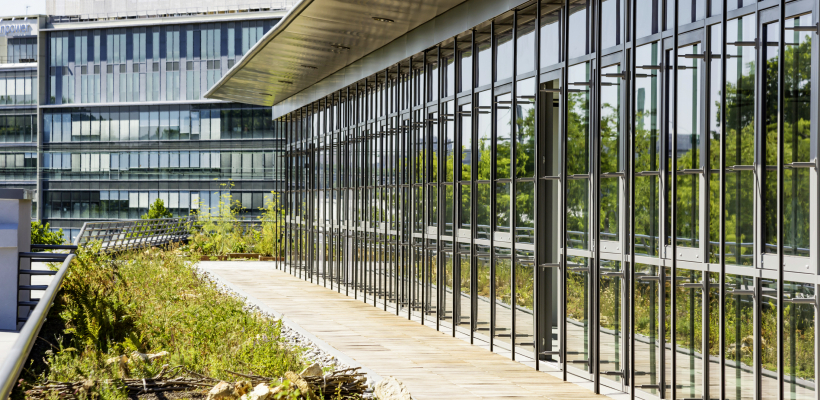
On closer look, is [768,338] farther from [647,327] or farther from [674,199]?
[647,327]

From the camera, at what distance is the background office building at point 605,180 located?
20.6 ft

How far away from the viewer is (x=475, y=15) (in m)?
11.2

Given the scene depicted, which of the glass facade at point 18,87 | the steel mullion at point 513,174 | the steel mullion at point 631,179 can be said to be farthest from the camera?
the glass facade at point 18,87

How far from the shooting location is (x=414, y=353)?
1048 centimetres

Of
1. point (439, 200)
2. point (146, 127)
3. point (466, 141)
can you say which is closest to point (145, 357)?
point (466, 141)

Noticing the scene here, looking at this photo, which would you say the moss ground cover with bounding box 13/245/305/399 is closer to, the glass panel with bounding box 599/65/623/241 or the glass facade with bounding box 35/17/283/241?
the glass panel with bounding box 599/65/623/241

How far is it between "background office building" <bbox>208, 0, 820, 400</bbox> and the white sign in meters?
59.3

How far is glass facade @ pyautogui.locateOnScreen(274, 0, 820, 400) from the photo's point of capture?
6.21m

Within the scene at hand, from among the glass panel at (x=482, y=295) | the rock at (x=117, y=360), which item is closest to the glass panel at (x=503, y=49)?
the glass panel at (x=482, y=295)

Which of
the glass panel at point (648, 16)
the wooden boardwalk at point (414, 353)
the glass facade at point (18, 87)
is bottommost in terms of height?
the wooden boardwalk at point (414, 353)

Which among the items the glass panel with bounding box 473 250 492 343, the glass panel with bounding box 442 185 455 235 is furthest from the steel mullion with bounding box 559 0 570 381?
the glass panel with bounding box 442 185 455 235

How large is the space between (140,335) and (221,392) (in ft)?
12.8

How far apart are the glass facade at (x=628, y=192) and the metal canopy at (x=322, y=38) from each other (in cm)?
80

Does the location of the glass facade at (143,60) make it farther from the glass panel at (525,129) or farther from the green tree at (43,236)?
the glass panel at (525,129)
